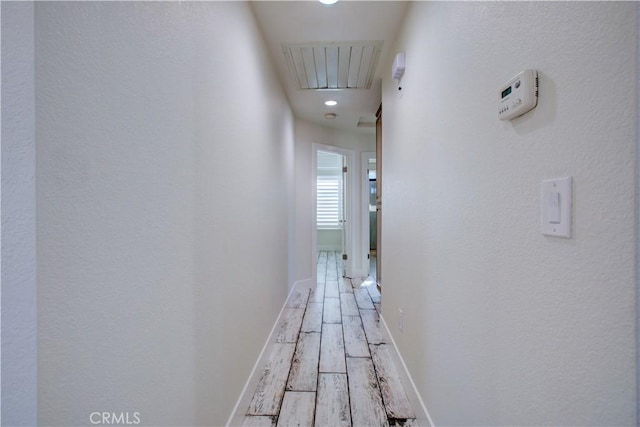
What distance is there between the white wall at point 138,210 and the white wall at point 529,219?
943 mm

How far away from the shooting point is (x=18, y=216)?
1.62ft

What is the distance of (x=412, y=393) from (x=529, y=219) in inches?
51.1

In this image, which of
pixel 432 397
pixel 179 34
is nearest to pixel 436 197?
pixel 432 397

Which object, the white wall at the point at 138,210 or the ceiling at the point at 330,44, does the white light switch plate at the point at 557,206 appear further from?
the ceiling at the point at 330,44

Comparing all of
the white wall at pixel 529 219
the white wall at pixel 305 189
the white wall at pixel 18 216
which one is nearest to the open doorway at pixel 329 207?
the white wall at pixel 305 189

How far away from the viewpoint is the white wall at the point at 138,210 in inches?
21.3

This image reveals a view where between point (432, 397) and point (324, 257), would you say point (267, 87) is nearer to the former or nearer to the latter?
point (432, 397)

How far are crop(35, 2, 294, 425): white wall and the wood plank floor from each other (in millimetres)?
400

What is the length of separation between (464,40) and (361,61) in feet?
4.65

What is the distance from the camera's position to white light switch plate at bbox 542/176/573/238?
561mm

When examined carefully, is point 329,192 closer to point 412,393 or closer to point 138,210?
point 412,393

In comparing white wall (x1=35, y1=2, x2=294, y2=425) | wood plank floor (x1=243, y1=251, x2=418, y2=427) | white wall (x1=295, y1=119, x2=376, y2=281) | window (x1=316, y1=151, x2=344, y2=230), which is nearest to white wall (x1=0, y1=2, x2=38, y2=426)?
white wall (x1=35, y1=2, x2=294, y2=425)

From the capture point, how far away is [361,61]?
88.2 inches

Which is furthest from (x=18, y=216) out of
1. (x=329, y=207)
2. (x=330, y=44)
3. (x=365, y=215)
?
(x=329, y=207)
